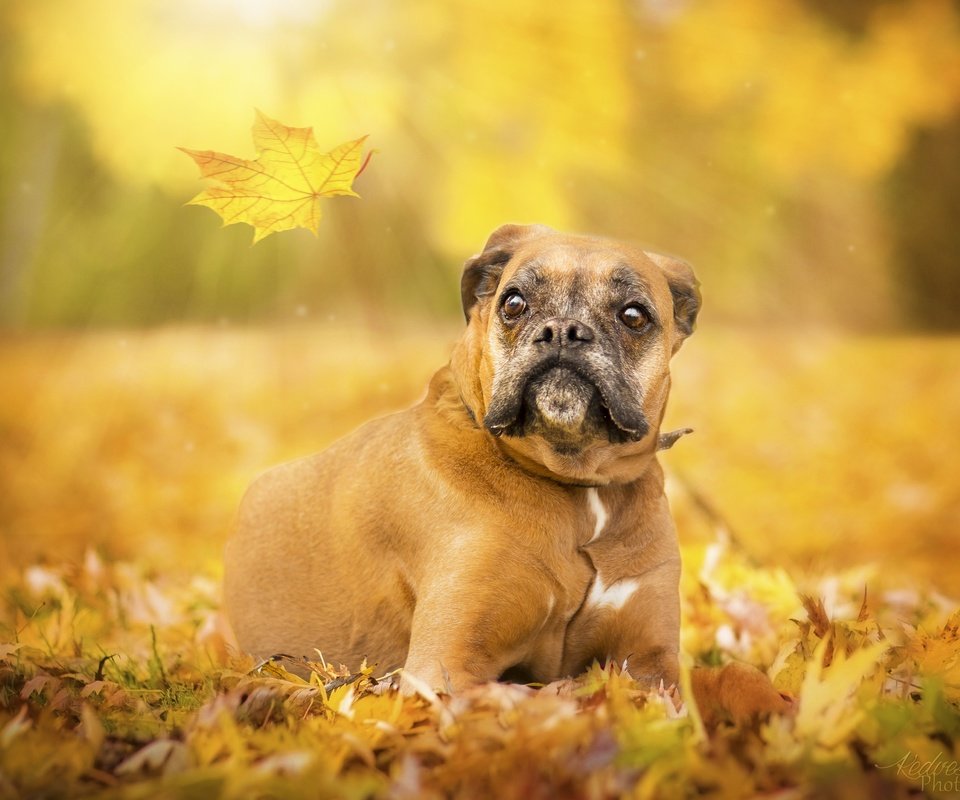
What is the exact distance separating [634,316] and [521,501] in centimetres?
69

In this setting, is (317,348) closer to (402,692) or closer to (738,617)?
(738,617)

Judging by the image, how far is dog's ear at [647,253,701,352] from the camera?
364 centimetres

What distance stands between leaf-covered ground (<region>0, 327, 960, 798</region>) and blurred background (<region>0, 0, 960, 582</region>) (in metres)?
0.03

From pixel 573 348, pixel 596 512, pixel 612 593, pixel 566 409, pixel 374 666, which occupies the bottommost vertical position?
pixel 374 666

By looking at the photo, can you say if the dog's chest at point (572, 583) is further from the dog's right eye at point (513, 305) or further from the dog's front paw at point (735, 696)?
the dog's right eye at point (513, 305)

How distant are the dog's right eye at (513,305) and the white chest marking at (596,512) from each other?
62 centimetres

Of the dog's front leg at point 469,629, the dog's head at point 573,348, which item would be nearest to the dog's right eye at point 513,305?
the dog's head at point 573,348

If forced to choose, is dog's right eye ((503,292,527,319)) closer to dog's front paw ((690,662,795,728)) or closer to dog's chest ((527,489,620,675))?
dog's chest ((527,489,620,675))

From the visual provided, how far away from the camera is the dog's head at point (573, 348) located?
3.12 meters

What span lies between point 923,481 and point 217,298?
226 inches

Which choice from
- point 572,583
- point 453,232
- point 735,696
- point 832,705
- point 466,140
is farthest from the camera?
point 453,232

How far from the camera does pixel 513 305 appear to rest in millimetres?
3342

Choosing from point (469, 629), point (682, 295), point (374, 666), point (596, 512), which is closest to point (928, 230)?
point (682, 295)

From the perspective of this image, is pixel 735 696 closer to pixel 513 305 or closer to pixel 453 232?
pixel 513 305
